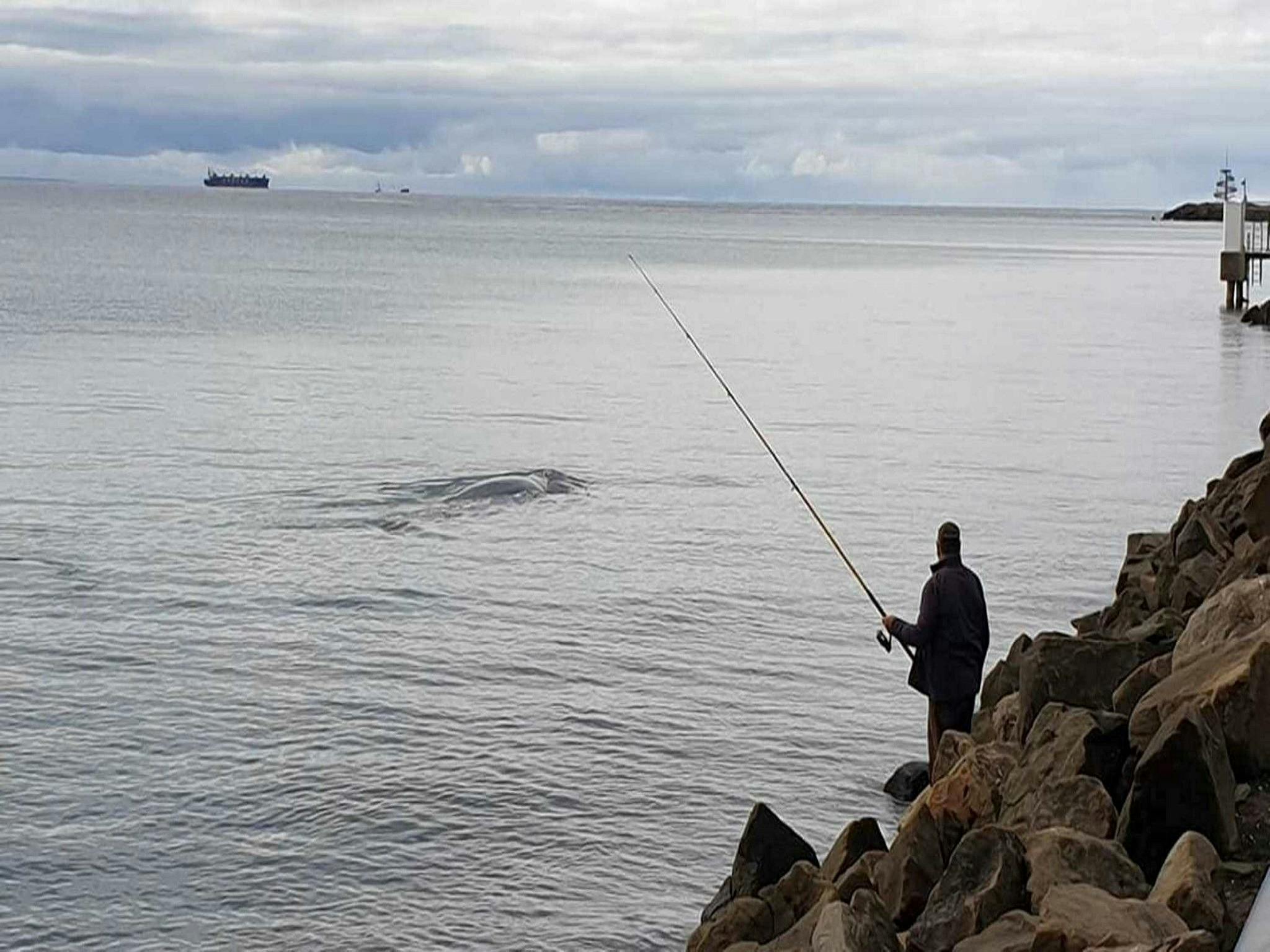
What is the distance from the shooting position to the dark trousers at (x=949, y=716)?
11023 millimetres

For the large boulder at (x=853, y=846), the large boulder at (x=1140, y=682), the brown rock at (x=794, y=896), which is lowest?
the brown rock at (x=794, y=896)

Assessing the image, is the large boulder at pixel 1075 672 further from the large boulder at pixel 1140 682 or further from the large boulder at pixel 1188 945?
the large boulder at pixel 1188 945

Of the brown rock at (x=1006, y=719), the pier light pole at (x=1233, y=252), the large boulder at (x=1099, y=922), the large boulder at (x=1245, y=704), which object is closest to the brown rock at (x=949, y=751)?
the brown rock at (x=1006, y=719)

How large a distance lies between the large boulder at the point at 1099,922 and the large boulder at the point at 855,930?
2.42ft

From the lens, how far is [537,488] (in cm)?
2312

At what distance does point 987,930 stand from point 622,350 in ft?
122

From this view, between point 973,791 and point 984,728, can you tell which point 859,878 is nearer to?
point 973,791

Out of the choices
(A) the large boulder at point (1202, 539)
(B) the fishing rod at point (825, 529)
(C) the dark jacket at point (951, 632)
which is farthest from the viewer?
(A) the large boulder at point (1202, 539)

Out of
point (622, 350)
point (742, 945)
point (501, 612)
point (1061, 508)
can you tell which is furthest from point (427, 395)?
point (742, 945)

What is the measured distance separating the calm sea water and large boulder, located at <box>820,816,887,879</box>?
1.22 metres

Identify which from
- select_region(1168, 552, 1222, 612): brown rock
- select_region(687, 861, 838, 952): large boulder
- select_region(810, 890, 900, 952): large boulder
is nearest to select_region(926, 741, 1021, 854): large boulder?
select_region(687, 861, 838, 952): large boulder

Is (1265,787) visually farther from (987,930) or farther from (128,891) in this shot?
(128,891)

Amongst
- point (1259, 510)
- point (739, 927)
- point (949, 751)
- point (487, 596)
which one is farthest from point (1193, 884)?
point (487, 596)

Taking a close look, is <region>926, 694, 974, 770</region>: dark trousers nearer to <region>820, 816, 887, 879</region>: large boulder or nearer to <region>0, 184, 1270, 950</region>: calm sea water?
<region>0, 184, 1270, 950</region>: calm sea water
